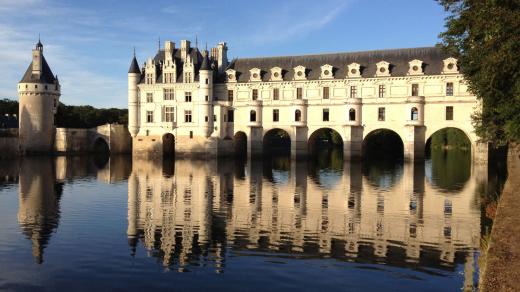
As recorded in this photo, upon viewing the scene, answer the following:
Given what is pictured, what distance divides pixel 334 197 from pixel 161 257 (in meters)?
14.2

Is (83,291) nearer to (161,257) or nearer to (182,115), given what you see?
(161,257)

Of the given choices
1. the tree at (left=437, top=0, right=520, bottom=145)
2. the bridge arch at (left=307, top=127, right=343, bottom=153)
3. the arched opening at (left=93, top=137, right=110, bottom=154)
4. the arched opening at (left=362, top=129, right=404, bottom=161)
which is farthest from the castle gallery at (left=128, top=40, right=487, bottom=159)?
the bridge arch at (left=307, top=127, right=343, bottom=153)

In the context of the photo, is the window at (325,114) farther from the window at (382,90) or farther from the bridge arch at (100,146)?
the bridge arch at (100,146)

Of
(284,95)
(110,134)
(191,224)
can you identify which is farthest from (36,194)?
(110,134)

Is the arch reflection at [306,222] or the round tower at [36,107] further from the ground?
the round tower at [36,107]

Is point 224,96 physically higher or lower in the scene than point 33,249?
higher

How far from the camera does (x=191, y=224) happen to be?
19484mm

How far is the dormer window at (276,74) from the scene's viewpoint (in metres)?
61.0

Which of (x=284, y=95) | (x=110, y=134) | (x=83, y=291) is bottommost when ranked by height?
(x=83, y=291)

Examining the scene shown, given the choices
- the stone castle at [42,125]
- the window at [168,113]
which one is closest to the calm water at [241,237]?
the window at [168,113]

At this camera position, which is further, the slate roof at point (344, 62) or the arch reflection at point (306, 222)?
the slate roof at point (344, 62)

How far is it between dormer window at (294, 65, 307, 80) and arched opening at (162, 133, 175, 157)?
20.7 meters

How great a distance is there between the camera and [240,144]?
67.1 metres

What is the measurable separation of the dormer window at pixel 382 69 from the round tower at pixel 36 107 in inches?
1899
